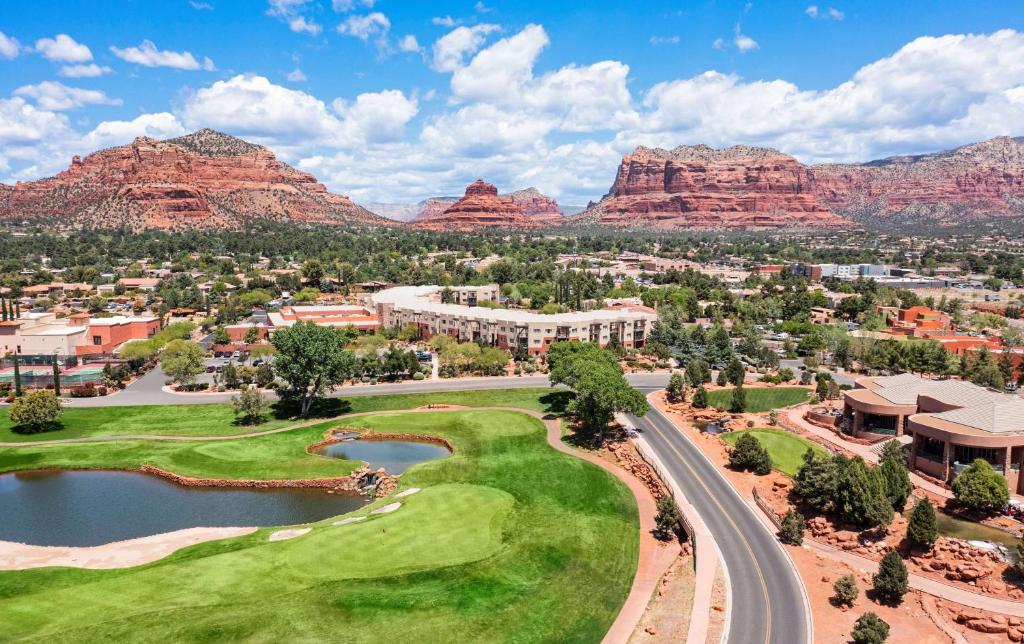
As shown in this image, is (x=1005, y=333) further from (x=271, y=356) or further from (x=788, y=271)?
(x=271, y=356)

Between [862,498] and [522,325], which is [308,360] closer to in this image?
[522,325]

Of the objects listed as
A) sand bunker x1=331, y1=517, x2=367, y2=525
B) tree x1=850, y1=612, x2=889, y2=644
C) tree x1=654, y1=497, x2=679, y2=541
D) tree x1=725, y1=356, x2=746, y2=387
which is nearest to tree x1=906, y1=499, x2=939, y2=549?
tree x1=850, y1=612, x2=889, y2=644

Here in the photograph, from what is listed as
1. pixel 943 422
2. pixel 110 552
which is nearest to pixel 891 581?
pixel 943 422

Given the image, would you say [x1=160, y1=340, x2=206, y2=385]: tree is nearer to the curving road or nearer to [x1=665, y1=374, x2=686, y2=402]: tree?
the curving road

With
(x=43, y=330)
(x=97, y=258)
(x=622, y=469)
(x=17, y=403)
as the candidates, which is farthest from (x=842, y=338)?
(x=97, y=258)

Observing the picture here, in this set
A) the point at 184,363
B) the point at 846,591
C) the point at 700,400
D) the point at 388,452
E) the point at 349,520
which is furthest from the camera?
the point at 184,363

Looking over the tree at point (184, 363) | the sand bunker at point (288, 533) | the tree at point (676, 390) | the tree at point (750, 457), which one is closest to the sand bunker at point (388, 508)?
the sand bunker at point (288, 533)
